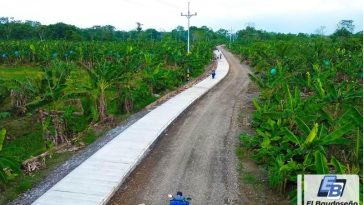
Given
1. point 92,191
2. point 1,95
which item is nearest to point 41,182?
point 92,191

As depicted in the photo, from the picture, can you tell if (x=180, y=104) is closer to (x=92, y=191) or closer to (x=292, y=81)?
(x=292, y=81)

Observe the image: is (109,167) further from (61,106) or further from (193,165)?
(61,106)

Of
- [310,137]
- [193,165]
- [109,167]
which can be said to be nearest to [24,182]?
[109,167]

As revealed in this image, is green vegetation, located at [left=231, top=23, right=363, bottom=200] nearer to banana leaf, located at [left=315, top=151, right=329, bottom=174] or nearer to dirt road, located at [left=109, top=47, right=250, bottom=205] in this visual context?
banana leaf, located at [left=315, top=151, right=329, bottom=174]

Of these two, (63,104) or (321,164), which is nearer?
(321,164)

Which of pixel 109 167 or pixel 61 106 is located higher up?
pixel 61 106

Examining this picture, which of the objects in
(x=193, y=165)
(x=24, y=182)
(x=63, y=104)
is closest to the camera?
(x=24, y=182)

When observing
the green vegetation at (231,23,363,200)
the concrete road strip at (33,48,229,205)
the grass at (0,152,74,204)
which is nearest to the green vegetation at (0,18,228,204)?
the grass at (0,152,74,204)

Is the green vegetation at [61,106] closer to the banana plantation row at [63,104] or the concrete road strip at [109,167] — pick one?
the banana plantation row at [63,104]

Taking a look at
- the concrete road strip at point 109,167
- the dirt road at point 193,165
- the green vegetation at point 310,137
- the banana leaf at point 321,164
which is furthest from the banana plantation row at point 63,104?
the banana leaf at point 321,164
